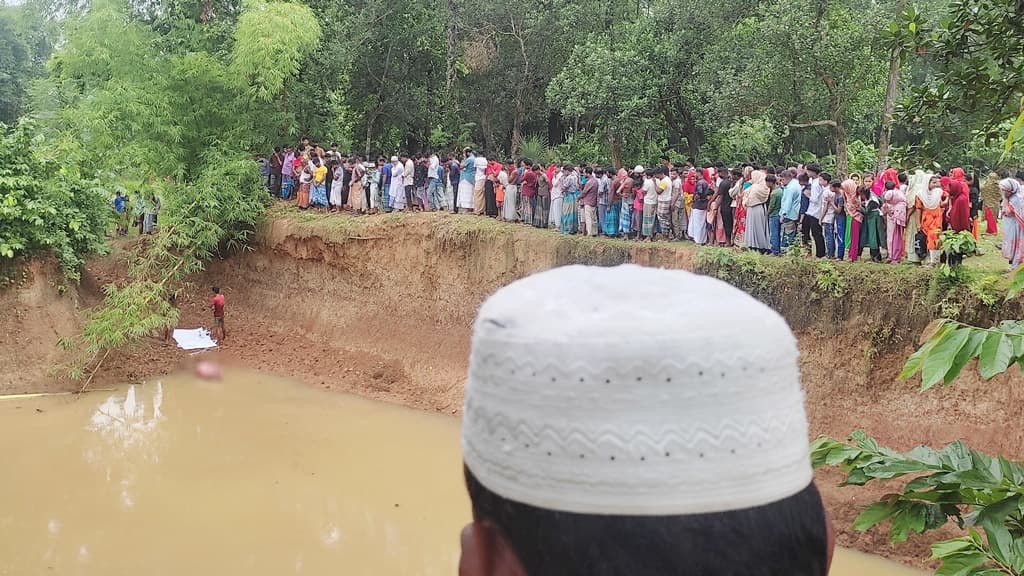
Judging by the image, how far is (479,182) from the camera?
13539mm

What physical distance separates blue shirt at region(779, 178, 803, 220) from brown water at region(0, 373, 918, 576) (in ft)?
12.9

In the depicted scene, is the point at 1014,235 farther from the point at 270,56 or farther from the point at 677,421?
the point at 270,56

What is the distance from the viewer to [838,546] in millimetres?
8383

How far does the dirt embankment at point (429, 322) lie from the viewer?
28.6 feet

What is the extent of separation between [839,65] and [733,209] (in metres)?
3.47

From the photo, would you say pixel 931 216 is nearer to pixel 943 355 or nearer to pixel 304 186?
pixel 943 355

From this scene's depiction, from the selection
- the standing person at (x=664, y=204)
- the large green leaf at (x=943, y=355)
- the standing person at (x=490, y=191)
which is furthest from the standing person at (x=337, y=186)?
the large green leaf at (x=943, y=355)

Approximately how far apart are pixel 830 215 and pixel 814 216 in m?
0.21

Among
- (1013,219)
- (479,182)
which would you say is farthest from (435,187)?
(1013,219)

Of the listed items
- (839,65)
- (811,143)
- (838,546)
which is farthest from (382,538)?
(811,143)

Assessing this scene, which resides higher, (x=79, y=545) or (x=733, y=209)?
(x=733, y=209)

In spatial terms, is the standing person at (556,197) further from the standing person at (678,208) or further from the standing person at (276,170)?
the standing person at (276,170)

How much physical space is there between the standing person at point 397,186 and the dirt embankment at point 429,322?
54 cm

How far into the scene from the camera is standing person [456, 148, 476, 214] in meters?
13.6
